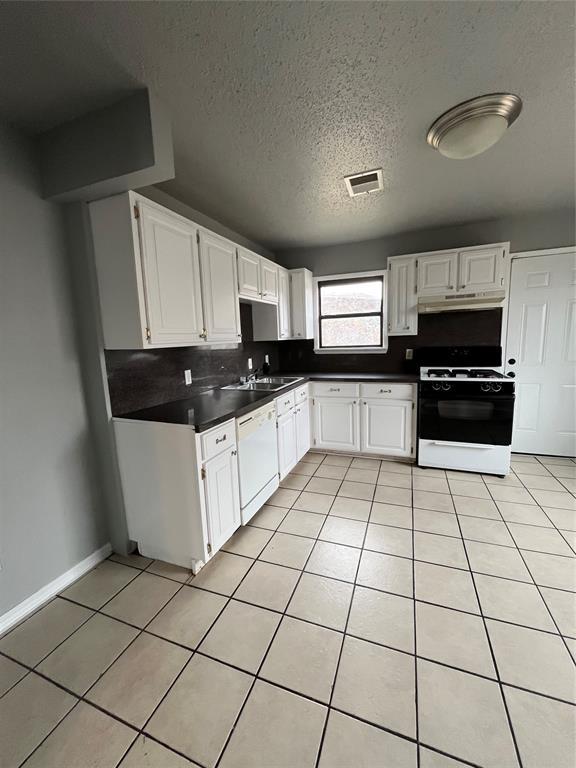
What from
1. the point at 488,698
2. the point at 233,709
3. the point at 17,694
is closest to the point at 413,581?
the point at 488,698

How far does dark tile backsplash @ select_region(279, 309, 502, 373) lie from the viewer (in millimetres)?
3383

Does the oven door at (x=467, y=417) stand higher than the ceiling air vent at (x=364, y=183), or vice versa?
the ceiling air vent at (x=364, y=183)

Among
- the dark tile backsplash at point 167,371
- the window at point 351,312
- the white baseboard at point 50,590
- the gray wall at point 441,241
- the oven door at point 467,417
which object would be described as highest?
the gray wall at point 441,241

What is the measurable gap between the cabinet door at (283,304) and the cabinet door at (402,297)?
117cm

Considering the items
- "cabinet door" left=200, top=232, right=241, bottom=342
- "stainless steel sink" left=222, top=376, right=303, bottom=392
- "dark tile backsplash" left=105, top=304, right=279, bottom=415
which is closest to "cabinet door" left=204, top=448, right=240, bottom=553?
"dark tile backsplash" left=105, top=304, right=279, bottom=415

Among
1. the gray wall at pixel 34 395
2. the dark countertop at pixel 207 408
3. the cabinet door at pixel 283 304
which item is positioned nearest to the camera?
the gray wall at pixel 34 395

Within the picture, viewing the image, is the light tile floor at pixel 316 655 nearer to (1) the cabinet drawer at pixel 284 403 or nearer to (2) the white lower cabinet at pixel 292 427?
(2) the white lower cabinet at pixel 292 427

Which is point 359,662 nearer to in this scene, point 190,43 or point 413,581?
point 413,581

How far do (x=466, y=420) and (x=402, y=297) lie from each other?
57.8 inches

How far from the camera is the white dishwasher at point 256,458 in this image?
7.05 feet

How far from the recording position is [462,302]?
3.17 meters

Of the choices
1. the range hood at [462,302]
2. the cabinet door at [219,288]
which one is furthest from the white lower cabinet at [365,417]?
the cabinet door at [219,288]

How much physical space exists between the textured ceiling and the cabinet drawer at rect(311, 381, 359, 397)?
1.88m

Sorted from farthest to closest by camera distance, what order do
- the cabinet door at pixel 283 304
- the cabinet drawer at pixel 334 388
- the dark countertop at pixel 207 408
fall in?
the cabinet door at pixel 283 304, the cabinet drawer at pixel 334 388, the dark countertop at pixel 207 408
